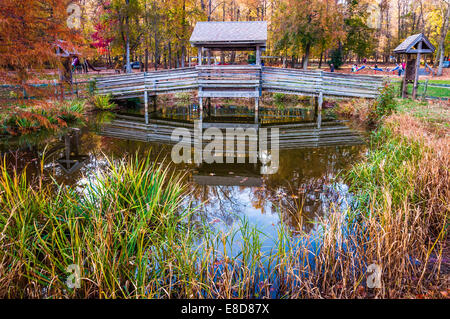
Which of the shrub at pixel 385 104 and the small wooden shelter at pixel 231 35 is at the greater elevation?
the small wooden shelter at pixel 231 35

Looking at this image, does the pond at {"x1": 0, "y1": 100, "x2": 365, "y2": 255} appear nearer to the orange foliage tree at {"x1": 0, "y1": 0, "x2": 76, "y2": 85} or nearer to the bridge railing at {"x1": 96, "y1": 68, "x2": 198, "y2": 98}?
the orange foliage tree at {"x1": 0, "y1": 0, "x2": 76, "y2": 85}

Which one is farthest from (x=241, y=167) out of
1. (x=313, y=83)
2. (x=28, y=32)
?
(x=313, y=83)

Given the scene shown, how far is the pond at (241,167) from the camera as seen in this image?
5.79 m

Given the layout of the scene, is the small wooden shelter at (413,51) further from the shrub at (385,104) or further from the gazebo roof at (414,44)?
the shrub at (385,104)

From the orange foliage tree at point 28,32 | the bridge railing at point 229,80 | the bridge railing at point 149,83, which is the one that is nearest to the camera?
the orange foliage tree at point 28,32

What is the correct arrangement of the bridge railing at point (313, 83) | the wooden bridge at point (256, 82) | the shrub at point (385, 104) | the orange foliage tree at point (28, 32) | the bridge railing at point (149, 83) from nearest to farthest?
1. the orange foliage tree at point (28, 32)
2. the shrub at point (385, 104)
3. the bridge railing at point (313, 83)
4. the wooden bridge at point (256, 82)
5. the bridge railing at point (149, 83)

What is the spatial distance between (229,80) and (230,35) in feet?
8.30

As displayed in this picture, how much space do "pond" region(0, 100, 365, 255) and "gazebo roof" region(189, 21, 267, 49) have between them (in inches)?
184

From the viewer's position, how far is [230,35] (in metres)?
17.8

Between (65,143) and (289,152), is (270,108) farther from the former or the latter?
(65,143)

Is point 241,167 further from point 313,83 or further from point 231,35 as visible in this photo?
point 231,35

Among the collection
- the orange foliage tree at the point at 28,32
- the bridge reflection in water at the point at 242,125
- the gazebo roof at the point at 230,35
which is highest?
the gazebo roof at the point at 230,35

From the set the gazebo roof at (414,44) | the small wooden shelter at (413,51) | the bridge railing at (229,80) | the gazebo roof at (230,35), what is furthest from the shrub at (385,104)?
the gazebo roof at (230,35)

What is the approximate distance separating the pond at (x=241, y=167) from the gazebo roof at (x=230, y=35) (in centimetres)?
468
